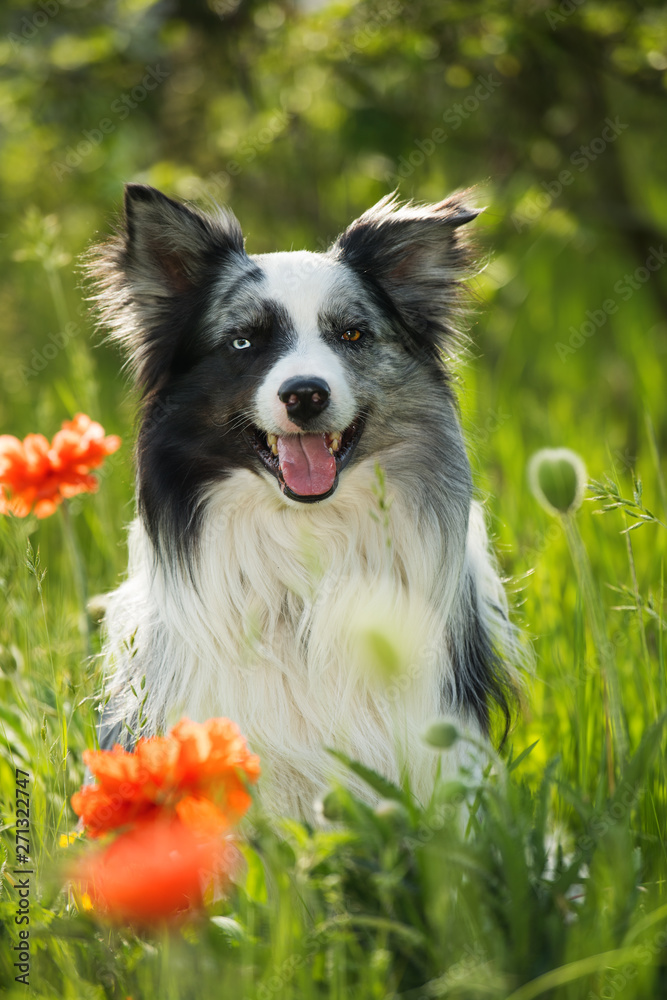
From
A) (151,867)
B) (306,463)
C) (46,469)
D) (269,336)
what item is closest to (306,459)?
(306,463)

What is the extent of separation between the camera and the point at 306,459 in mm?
2844

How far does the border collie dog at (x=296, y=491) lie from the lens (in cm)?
275

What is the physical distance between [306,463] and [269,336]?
451mm

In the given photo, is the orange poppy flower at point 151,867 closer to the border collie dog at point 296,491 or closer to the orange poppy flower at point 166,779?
the orange poppy flower at point 166,779

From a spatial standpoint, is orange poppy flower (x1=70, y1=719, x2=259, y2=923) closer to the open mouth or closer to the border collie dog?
the border collie dog

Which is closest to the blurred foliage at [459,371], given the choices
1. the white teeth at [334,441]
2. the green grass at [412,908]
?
the green grass at [412,908]

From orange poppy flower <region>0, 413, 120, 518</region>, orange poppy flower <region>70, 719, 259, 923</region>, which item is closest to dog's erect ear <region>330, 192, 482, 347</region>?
orange poppy flower <region>0, 413, 120, 518</region>

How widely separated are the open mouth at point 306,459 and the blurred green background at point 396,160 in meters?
0.81

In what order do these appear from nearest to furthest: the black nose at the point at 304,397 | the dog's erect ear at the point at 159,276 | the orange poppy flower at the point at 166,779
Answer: the orange poppy flower at the point at 166,779
the black nose at the point at 304,397
the dog's erect ear at the point at 159,276

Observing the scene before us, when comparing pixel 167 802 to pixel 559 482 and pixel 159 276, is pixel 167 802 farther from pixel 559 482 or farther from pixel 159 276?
pixel 159 276

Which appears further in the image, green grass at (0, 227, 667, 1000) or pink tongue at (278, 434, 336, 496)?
pink tongue at (278, 434, 336, 496)

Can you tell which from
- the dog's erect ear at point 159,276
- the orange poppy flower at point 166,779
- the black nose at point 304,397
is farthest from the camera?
the dog's erect ear at point 159,276

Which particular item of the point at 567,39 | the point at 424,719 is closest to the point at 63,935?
the point at 424,719

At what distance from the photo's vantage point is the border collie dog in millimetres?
2750
